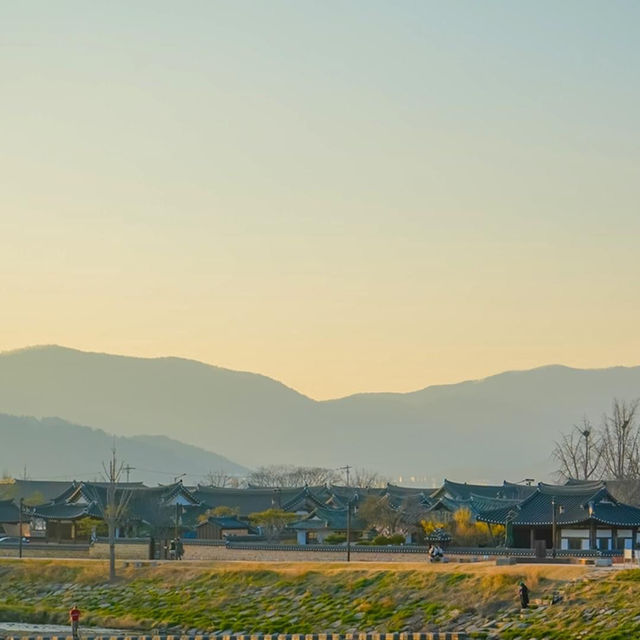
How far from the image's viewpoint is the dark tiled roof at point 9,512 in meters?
110

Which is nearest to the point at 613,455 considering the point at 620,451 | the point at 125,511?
the point at 620,451

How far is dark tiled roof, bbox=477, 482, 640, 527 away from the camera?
8100cm

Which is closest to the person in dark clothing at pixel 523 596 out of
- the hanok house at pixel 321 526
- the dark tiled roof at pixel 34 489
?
the hanok house at pixel 321 526

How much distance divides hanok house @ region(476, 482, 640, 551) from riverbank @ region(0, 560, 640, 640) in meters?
18.6

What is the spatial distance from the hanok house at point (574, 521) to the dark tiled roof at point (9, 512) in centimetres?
4446

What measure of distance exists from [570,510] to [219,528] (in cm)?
2765

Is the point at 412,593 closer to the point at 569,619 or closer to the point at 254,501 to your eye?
the point at 569,619

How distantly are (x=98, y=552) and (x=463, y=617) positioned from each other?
3725 cm

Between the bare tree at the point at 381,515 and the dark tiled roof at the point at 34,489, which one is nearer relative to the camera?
the bare tree at the point at 381,515

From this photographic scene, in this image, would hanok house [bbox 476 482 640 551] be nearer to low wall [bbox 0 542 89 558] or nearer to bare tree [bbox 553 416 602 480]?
low wall [bbox 0 542 89 558]

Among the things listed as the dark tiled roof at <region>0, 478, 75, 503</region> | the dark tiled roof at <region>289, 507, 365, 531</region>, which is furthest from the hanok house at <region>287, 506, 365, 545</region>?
the dark tiled roof at <region>0, 478, 75, 503</region>

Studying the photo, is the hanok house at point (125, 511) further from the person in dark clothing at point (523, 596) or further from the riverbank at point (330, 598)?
the person in dark clothing at point (523, 596)

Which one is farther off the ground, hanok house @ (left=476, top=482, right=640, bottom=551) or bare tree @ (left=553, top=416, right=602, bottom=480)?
bare tree @ (left=553, top=416, right=602, bottom=480)

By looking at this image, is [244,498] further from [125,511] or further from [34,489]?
[34,489]
